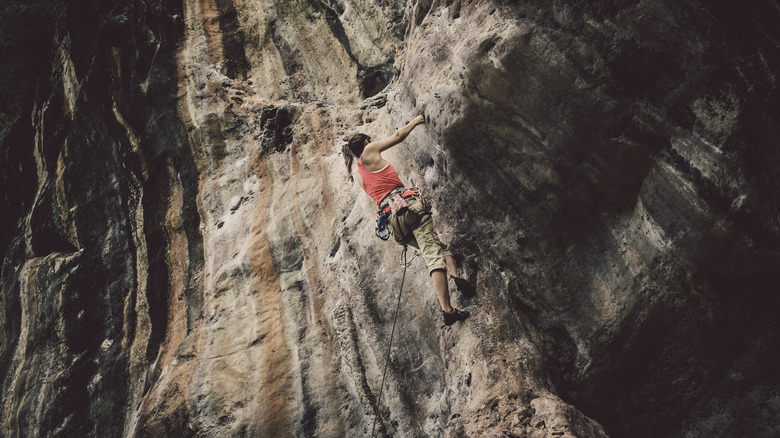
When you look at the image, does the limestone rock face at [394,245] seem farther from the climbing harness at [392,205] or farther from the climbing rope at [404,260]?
the climbing harness at [392,205]

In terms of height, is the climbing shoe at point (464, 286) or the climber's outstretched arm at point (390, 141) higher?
the climber's outstretched arm at point (390, 141)

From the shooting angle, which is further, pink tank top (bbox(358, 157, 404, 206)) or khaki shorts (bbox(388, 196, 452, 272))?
pink tank top (bbox(358, 157, 404, 206))

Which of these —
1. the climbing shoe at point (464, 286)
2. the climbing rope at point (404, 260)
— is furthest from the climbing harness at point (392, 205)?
the climbing shoe at point (464, 286)

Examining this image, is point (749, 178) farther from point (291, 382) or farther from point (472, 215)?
point (291, 382)

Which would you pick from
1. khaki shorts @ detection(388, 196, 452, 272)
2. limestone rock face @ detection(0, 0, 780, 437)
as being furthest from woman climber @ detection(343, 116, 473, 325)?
limestone rock face @ detection(0, 0, 780, 437)

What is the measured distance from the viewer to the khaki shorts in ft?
18.9

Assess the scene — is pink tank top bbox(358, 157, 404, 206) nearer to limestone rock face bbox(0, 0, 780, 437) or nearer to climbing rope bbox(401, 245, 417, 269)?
limestone rock face bbox(0, 0, 780, 437)

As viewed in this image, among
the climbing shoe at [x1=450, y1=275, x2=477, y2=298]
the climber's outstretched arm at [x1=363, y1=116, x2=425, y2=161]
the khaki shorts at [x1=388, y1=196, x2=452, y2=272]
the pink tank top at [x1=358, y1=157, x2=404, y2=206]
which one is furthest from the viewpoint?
the pink tank top at [x1=358, y1=157, x2=404, y2=206]

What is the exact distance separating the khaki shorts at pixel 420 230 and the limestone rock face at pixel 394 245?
0.30 meters

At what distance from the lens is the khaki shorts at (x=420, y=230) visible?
5.77m

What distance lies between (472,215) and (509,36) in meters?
1.85

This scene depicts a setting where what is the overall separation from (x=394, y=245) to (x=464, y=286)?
1.32 meters

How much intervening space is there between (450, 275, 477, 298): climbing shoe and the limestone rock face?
A: 11cm

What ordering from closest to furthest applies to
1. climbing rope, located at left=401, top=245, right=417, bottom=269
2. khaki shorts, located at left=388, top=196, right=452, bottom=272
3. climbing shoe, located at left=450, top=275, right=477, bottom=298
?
climbing shoe, located at left=450, top=275, right=477, bottom=298 → khaki shorts, located at left=388, top=196, right=452, bottom=272 → climbing rope, located at left=401, top=245, right=417, bottom=269
